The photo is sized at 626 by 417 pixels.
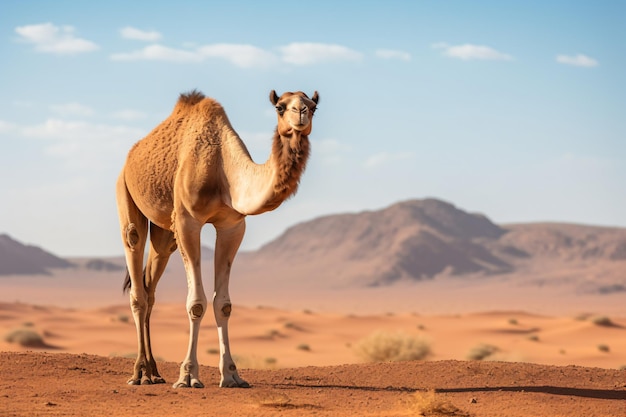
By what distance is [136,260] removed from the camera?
14.2 metres

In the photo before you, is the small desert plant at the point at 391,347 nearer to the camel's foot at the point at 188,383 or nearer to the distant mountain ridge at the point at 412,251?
the camel's foot at the point at 188,383

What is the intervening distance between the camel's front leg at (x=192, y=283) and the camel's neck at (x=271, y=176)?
28.4 inches

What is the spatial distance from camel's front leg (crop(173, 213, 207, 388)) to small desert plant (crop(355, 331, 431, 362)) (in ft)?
54.1

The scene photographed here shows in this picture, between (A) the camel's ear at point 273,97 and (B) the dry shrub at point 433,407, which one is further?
(A) the camel's ear at point 273,97

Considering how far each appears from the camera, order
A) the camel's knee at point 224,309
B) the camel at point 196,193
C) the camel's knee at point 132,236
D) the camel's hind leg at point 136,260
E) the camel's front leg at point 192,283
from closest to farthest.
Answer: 1. the camel at point 196,193
2. the camel's front leg at point 192,283
3. the camel's knee at point 224,309
4. the camel's hind leg at point 136,260
5. the camel's knee at point 132,236

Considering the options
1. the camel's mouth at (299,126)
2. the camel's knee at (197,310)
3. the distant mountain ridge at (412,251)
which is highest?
the camel's mouth at (299,126)

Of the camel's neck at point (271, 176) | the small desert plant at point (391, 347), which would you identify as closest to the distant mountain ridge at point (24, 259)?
the small desert plant at point (391, 347)

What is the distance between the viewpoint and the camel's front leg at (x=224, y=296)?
12.7 m

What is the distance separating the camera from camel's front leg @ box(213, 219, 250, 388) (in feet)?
41.8

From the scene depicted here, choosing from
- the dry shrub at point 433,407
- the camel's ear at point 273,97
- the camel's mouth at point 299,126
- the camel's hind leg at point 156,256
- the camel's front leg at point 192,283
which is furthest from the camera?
the camel's hind leg at point 156,256

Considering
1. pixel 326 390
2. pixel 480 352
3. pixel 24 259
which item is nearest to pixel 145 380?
pixel 326 390

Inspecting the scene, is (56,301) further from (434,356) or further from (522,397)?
(522,397)

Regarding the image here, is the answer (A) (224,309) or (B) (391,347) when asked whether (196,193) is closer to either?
(A) (224,309)

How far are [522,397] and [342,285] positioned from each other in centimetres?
10352
